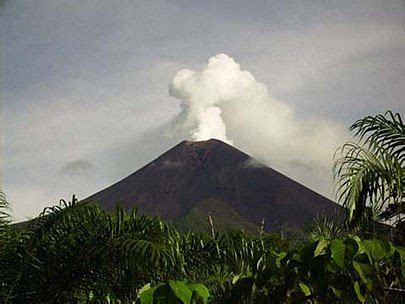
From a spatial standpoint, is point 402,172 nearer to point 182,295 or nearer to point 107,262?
point 107,262

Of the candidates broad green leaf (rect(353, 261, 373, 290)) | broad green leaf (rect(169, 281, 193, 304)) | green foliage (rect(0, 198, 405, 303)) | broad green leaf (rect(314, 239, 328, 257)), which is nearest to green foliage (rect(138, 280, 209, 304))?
broad green leaf (rect(169, 281, 193, 304))

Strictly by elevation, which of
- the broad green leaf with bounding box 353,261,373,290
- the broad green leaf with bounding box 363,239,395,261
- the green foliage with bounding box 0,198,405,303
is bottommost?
the broad green leaf with bounding box 353,261,373,290

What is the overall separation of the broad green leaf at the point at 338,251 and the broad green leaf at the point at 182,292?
0.45m

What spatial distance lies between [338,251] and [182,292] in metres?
0.49

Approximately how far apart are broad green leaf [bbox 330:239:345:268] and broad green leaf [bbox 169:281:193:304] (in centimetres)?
45

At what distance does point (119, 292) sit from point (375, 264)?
3038 millimetres

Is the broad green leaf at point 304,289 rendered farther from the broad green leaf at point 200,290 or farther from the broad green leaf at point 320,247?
the broad green leaf at point 200,290

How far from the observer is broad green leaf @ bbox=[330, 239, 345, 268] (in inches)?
72.3

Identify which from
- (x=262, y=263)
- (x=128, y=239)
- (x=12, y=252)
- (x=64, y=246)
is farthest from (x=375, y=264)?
(x=12, y=252)

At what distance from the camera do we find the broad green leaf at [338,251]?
6.02 ft

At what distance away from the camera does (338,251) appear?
1851 mm

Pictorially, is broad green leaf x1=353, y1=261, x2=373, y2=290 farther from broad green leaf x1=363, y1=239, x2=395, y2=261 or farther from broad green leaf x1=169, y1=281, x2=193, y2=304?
broad green leaf x1=169, y1=281, x2=193, y2=304

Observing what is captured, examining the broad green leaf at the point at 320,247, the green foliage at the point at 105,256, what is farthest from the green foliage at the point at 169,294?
the green foliage at the point at 105,256

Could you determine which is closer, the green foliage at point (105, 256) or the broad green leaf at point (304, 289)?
the broad green leaf at point (304, 289)
